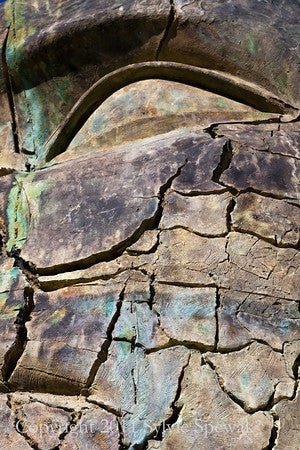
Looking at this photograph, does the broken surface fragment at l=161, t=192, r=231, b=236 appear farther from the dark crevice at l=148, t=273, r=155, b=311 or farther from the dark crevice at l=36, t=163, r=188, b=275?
the dark crevice at l=148, t=273, r=155, b=311

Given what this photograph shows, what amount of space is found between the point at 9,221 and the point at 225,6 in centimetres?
126

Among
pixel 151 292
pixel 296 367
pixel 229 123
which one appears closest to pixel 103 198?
pixel 151 292

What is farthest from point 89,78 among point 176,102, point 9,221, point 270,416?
point 270,416

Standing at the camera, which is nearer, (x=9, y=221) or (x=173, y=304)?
(x=173, y=304)

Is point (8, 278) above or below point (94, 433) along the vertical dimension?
above

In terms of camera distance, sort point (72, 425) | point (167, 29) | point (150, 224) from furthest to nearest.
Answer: point (167, 29) → point (150, 224) → point (72, 425)

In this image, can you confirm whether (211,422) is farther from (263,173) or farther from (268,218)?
(263,173)

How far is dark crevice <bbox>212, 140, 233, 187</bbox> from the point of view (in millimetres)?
2367

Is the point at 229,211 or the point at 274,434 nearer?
the point at 274,434

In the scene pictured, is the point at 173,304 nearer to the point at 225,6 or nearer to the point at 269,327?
the point at 269,327

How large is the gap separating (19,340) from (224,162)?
0.88 metres

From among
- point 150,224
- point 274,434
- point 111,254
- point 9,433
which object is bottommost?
point 9,433

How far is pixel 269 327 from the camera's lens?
205 centimetres

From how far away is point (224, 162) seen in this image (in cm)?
241
